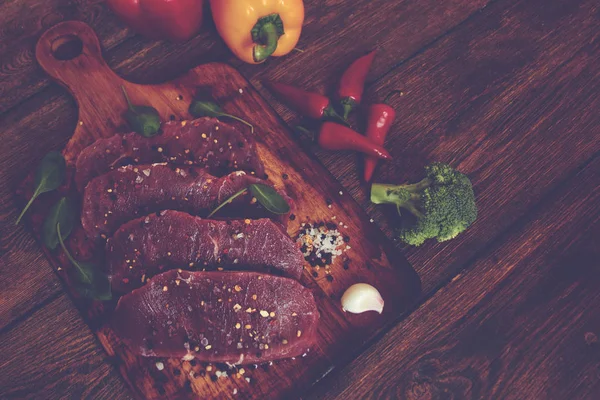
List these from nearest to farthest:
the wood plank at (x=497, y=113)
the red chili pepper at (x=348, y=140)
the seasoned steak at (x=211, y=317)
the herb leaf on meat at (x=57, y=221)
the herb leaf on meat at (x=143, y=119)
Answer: the seasoned steak at (x=211, y=317)
the herb leaf on meat at (x=57, y=221)
the herb leaf on meat at (x=143, y=119)
the red chili pepper at (x=348, y=140)
the wood plank at (x=497, y=113)

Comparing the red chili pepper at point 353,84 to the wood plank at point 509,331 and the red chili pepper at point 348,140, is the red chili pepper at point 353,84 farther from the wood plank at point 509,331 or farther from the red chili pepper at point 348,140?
the wood plank at point 509,331

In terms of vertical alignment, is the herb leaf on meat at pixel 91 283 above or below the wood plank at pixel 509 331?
above

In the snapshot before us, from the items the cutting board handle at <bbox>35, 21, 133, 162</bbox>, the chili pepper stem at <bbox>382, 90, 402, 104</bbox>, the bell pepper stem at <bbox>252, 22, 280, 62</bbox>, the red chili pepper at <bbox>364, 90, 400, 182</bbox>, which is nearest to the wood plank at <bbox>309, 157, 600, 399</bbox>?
the red chili pepper at <bbox>364, 90, 400, 182</bbox>

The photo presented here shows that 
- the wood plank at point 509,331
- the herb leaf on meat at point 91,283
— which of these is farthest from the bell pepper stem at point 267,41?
the wood plank at point 509,331

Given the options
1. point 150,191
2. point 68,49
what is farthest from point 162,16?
point 150,191

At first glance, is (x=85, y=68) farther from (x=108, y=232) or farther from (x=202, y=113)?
(x=108, y=232)

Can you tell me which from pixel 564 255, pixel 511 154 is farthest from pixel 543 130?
pixel 564 255
